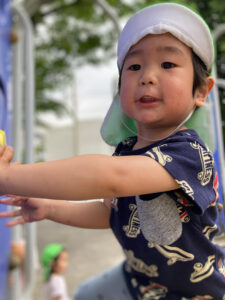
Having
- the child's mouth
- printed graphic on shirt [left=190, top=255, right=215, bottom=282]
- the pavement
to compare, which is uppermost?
the child's mouth

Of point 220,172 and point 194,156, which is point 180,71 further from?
point 220,172

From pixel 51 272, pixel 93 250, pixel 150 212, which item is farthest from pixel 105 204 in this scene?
pixel 93 250

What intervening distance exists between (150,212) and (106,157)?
17 cm

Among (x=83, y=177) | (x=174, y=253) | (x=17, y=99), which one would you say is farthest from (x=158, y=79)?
(x=17, y=99)

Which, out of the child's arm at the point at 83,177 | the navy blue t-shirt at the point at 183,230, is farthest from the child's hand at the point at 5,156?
the navy blue t-shirt at the point at 183,230

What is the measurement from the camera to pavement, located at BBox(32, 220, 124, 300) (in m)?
3.79

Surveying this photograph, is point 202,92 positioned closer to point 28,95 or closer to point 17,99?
point 28,95

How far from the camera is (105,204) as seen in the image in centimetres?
93

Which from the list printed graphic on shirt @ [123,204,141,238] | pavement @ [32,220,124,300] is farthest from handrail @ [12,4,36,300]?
pavement @ [32,220,124,300]

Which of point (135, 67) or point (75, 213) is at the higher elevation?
point (135, 67)

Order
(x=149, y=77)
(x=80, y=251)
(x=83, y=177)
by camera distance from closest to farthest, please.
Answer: (x=83, y=177), (x=149, y=77), (x=80, y=251)

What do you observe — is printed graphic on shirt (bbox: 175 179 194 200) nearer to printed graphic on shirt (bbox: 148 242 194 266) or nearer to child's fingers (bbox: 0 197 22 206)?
printed graphic on shirt (bbox: 148 242 194 266)

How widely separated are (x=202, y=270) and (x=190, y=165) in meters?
0.25

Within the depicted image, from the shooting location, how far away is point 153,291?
2.74ft
